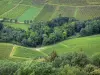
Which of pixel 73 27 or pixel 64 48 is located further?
pixel 73 27

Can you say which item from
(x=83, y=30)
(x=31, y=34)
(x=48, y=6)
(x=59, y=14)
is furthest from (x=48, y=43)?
(x=48, y=6)

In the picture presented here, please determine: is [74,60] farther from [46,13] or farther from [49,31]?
[46,13]

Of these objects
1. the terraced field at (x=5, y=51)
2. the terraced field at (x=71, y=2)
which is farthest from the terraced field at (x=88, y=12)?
the terraced field at (x=5, y=51)

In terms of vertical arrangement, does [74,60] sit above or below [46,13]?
above

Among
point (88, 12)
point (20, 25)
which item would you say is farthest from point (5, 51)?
point (88, 12)

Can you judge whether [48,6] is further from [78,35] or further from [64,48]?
[64,48]
